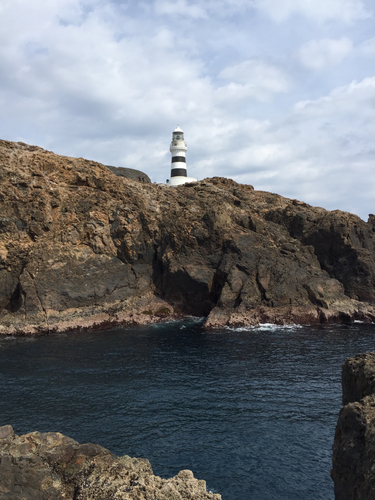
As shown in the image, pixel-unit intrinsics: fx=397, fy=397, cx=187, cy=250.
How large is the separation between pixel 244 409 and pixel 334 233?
132 feet

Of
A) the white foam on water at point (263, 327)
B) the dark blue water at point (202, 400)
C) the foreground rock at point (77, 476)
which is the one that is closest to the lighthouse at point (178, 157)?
the white foam on water at point (263, 327)

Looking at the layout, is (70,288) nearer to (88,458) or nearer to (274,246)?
(274,246)

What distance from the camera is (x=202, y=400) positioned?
79.5 feet

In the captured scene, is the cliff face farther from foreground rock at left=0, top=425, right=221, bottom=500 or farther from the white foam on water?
foreground rock at left=0, top=425, right=221, bottom=500

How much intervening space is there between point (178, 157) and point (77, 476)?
73534 millimetres

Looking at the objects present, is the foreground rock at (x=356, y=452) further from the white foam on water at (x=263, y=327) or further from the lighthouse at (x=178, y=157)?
the lighthouse at (x=178, y=157)

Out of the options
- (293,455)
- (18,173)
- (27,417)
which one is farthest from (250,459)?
(18,173)

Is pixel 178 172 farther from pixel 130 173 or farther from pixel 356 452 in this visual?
pixel 356 452

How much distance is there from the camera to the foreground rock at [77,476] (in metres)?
11.2

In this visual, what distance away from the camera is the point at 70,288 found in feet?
156

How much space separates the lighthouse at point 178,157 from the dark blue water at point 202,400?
46.0 meters

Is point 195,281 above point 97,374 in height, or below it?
above

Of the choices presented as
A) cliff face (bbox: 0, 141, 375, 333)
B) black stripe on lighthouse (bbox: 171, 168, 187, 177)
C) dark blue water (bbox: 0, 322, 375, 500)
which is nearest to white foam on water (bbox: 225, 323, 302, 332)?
cliff face (bbox: 0, 141, 375, 333)

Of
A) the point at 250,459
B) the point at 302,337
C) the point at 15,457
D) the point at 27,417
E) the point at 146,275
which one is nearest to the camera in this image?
the point at 15,457
